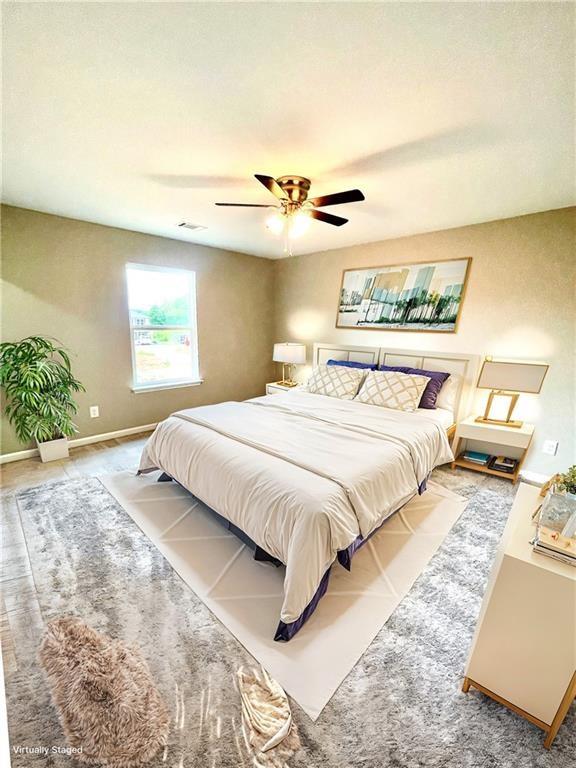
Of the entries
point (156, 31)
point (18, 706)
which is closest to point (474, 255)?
point (156, 31)

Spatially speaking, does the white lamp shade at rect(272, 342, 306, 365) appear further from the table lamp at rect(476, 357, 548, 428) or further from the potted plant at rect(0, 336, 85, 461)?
the potted plant at rect(0, 336, 85, 461)

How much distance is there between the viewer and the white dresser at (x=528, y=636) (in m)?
1.00

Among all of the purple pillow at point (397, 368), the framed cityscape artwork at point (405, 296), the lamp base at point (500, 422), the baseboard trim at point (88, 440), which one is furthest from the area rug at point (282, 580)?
the framed cityscape artwork at point (405, 296)

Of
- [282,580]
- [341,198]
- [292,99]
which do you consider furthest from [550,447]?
[292,99]

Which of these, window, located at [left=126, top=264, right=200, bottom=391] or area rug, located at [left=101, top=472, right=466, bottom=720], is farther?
window, located at [left=126, top=264, right=200, bottom=391]

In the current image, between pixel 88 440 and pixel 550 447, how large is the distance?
4762 mm

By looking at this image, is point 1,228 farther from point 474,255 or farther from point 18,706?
point 474,255

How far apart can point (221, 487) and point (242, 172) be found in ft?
6.86

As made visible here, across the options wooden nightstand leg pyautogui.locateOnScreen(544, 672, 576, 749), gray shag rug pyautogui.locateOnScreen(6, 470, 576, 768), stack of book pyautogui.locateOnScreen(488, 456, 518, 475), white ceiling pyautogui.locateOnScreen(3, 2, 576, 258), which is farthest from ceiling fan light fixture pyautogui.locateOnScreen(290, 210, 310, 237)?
stack of book pyautogui.locateOnScreen(488, 456, 518, 475)

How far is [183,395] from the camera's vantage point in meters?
4.28

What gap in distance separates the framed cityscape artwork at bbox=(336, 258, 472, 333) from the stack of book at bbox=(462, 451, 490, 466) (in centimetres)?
131

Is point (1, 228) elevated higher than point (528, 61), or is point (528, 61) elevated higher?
point (528, 61)

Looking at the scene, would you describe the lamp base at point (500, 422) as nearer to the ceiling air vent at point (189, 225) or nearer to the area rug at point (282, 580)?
the area rug at point (282, 580)

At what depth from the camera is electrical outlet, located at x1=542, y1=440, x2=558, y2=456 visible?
110 inches
